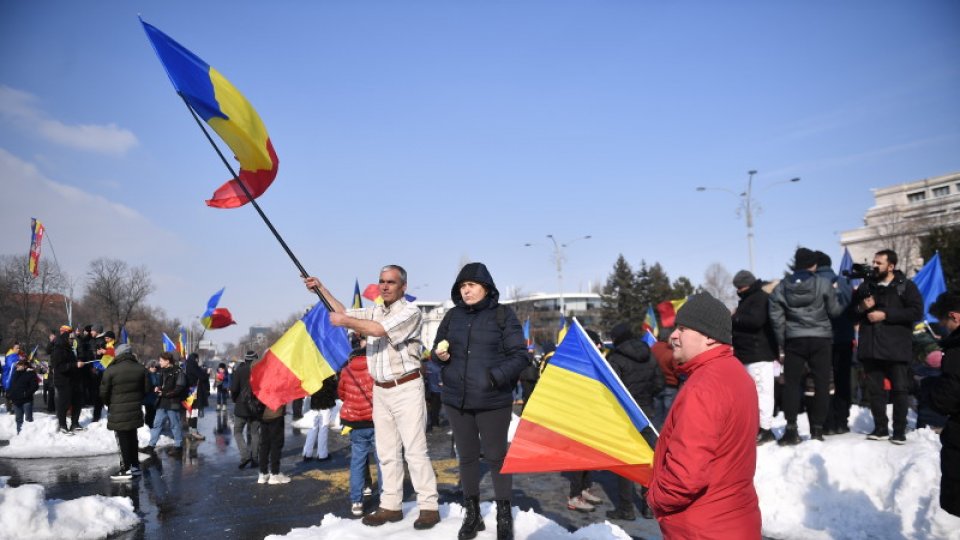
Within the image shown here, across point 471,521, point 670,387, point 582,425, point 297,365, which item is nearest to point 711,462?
point 582,425

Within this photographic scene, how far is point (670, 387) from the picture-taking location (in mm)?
8547

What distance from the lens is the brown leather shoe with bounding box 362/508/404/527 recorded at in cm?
527

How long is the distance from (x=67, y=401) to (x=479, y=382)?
41.5 feet

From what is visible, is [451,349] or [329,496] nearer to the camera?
[451,349]

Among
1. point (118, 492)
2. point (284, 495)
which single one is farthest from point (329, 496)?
point (118, 492)

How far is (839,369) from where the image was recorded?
8.27m

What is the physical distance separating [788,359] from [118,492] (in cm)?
923

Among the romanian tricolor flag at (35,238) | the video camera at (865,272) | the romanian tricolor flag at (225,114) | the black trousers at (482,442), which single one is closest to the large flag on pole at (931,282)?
the video camera at (865,272)

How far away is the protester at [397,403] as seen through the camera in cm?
522

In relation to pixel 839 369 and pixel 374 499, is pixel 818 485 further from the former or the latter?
pixel 374 499

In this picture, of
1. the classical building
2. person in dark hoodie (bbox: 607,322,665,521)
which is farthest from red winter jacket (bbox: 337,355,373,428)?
the classical building

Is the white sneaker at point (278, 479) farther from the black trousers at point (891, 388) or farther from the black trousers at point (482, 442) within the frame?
the black trousers at point (891, 388)

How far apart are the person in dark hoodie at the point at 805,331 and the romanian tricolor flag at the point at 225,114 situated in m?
6.01

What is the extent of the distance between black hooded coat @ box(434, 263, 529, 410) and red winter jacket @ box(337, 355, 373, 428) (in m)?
2.35
